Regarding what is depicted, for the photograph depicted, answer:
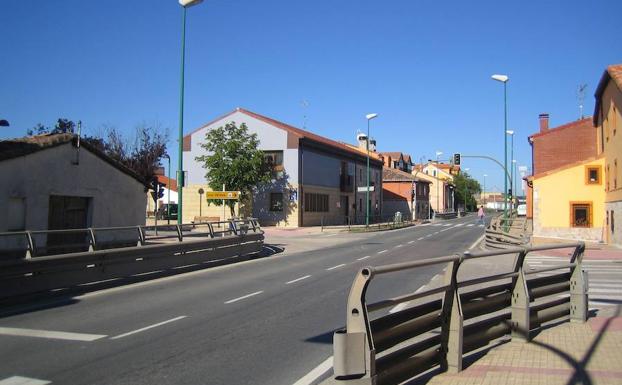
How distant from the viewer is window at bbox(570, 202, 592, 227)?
3247cm

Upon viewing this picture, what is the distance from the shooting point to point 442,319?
5.26m

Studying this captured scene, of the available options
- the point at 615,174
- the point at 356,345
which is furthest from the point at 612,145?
the point at 356,345

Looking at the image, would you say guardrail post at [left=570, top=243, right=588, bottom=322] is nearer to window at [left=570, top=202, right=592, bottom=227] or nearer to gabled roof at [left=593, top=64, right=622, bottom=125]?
gabled roof at [left=593, top=64, right=622, bottom=125]

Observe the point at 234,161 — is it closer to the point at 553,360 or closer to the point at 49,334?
the point at 49,334

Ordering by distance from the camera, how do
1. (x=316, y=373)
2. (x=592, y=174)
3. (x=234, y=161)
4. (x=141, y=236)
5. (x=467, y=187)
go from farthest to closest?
(x=467, y=187) → (x=234, y=161) → (x=592, y=174) → (x=141, y=236) → (x=316, y=373)

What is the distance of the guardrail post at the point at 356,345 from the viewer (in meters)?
4.05

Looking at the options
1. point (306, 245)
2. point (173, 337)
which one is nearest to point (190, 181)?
point (306, 245)

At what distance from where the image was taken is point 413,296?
482 centimetres

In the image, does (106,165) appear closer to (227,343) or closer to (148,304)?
(148,304)

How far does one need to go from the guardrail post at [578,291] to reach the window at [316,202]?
1554 inches

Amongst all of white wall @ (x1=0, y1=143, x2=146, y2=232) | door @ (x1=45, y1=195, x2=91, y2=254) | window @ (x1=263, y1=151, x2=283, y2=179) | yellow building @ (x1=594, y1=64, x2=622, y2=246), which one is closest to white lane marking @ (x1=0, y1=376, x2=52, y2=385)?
white wall @ (x1=0, y1=143, x2=146, y2=232)

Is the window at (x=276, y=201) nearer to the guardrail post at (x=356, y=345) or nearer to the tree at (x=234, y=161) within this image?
the tree at (x=234, y=161)

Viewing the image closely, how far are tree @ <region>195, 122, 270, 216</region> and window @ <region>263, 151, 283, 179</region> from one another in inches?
52.8

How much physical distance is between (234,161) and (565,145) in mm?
25274
